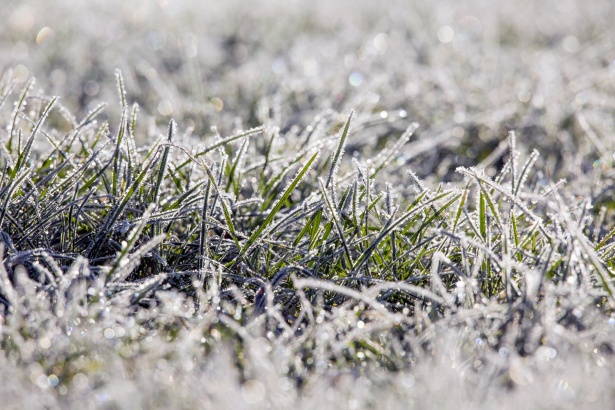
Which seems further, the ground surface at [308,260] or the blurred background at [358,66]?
the blurred background at [358,66]

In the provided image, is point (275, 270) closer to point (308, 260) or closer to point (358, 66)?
point (308, 260)

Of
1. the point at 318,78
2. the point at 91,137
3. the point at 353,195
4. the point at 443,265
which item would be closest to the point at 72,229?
the point at 91,137

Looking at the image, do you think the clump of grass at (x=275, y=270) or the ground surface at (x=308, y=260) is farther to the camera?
the clump of grass at (x=275, y=270)

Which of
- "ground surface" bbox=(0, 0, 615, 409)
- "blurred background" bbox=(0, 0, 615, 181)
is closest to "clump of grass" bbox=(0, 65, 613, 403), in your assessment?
"ground surface" bbox=(0, 0, 615, 409)

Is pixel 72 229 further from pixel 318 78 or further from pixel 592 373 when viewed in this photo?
pixel 318 78

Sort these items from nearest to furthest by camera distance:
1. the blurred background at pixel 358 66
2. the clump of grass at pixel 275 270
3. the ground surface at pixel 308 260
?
the ground surface at pixel 308 260 → the clump of grass at pixel 275 270 → the blurred background at pixel 358 66

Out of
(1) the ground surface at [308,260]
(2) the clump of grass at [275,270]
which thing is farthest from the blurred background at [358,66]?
(2) the clump of grass at [275,270]

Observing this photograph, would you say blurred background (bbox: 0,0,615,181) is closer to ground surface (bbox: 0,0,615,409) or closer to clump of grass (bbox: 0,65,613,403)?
ground surface (bbox: 0,0,615,409)

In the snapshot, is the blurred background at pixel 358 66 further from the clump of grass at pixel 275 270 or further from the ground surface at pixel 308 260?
the clump of grass at pixel 275 270

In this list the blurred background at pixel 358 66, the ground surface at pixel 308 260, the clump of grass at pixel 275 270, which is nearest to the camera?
the ground surface at pixel 308 260
